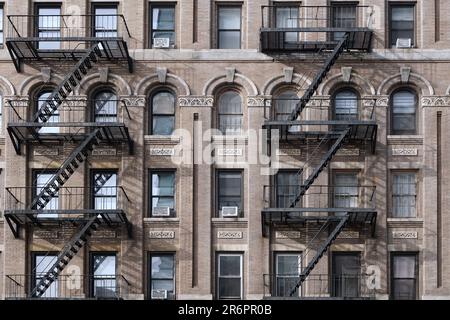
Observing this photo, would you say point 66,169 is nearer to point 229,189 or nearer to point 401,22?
point 229,189

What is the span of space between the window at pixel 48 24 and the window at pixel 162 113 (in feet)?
12.2

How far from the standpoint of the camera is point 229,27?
186ft

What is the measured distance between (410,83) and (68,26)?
→ 445 inches

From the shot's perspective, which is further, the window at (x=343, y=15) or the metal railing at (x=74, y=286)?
the window at (x=343, y=15)

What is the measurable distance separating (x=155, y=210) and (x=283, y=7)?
7905 mm

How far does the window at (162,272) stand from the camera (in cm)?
5519

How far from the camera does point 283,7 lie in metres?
56.5

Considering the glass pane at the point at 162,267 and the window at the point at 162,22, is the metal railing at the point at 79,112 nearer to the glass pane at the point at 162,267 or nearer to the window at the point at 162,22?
the window at the point at 162,22

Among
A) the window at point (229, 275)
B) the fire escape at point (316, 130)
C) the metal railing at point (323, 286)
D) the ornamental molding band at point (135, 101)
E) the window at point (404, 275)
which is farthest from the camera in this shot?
the ornamental molding band at point (135, 101)

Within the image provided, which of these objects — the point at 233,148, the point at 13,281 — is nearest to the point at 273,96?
the point at 233,148

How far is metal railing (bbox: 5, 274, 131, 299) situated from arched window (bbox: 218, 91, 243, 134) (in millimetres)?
5987

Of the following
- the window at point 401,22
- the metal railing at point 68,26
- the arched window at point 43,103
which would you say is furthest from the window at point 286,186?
the arched window at point 43,103
